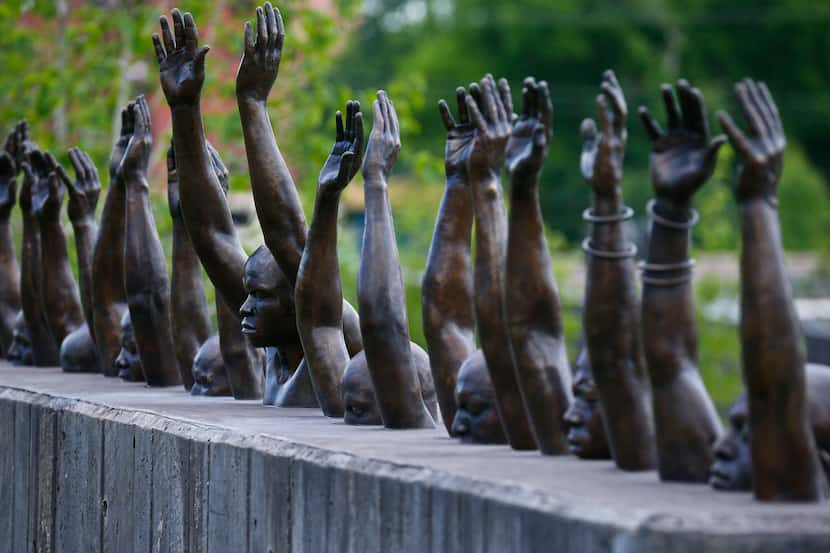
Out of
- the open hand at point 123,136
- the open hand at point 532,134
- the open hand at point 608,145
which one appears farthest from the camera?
the open hand at point 123,136

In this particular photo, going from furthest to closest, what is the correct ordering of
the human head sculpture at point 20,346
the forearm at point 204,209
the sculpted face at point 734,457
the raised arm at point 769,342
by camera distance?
the human head sculpture at point 20,346, the forearm at point 204,209, the sculpted face at point 734,457, the raised arm at point 769,342

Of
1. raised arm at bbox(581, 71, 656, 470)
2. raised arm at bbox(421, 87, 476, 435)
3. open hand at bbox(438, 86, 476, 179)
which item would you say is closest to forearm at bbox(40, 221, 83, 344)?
raised arm at bbox(421, 87, 476, 435)

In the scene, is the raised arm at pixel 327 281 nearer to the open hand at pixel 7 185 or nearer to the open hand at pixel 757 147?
the open hand at pixel 757 147

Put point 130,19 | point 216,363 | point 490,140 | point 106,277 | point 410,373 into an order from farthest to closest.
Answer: point 130,19, point 106,277, point 216,363, point 410,373, point 490,140

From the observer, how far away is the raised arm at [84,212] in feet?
28.1

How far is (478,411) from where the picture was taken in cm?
548

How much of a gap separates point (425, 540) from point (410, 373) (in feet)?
4.59

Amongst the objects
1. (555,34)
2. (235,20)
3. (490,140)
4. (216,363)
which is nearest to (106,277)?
(216,363)

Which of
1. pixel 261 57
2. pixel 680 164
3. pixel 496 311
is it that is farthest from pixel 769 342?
pixel 261 57

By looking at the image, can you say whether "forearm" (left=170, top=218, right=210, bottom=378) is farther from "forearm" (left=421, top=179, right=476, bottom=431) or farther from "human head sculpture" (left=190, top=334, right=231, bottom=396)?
"forearm" (left=421, top=179, right=476, bottom=431)

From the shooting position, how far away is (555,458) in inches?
196

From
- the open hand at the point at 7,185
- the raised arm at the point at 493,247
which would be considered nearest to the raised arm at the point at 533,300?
the raised arm at the point at 493,247

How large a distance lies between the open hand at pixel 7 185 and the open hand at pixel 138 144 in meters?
1.81

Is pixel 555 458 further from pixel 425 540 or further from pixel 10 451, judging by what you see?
pixel 10 451
